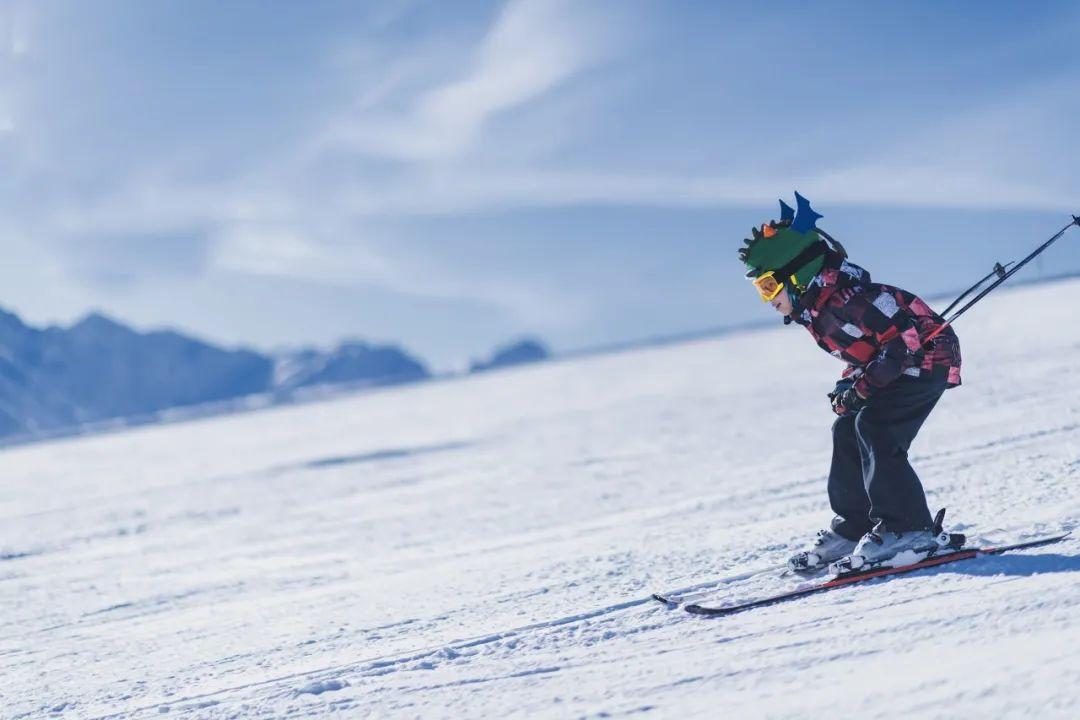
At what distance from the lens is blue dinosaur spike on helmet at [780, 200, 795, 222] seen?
350 centimetres

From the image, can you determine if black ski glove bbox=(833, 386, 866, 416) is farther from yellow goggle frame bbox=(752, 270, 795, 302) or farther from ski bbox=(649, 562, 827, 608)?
ski bbox=(649, 562, 827, 608)

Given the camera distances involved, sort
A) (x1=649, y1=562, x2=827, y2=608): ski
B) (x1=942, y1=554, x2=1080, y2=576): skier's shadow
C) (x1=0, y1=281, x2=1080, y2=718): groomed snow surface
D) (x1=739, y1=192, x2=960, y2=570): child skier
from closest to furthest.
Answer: (x1=0, y1=281, x2=1080, y2=718): groomed snow surface → (x1=942, y1=554, x2=1080, y2=576): skier's shadow → (x1=739, y1=192, x2=960, y2=570): child skier → (x1=649, y1=562, x2=827, y2=608): ski

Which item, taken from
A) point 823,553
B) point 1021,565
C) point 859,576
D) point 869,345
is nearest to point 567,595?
point 823,553

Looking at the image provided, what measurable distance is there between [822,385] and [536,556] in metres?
11.0

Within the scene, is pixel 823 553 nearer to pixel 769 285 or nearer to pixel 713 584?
pixel 713 584

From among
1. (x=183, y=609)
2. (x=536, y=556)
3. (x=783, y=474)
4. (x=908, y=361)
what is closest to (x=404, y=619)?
(x=536, y=556)

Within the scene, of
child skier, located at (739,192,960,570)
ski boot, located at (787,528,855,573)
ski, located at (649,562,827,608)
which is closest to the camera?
child skier, located at (739,192,960,570)

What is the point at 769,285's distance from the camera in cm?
343

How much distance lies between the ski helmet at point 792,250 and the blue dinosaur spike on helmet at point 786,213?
2 centimetres

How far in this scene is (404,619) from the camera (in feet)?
12.9

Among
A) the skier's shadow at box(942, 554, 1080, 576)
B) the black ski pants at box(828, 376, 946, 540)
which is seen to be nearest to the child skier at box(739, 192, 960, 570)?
the black ski pants at box(828, 376, 946, 540)

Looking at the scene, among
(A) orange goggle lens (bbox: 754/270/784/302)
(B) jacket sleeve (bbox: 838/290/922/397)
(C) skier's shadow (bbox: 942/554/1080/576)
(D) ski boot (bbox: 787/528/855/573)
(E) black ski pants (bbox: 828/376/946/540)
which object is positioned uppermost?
(A) orange goggle lens (bbox: 754/270/784/302)

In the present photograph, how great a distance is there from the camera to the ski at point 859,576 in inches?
128

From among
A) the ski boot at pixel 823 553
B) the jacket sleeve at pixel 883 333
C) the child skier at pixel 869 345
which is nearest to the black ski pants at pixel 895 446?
the child skier at pixel 869 345
